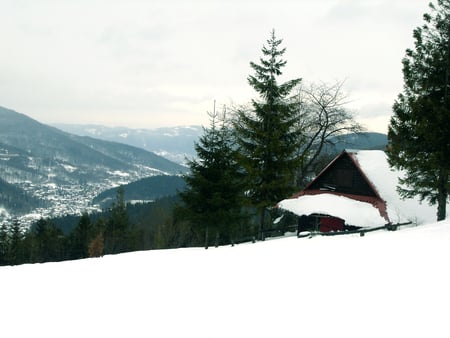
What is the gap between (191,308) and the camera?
7.52 meters

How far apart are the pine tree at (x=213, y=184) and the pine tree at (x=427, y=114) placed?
34.0 ft

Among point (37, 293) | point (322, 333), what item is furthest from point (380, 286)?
Answer: point (37, 293)

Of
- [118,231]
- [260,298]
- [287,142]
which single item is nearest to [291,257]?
[260,298]

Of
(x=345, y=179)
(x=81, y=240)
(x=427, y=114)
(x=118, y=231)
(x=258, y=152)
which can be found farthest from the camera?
(x=118, y=231)

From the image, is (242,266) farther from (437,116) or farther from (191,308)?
(437,116)

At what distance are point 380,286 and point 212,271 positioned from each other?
18.4 ft

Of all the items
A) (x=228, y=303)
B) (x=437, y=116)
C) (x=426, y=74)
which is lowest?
(x=228, y=303)

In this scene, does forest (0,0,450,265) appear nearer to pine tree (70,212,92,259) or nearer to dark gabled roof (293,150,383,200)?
dark gabled roof (293,150,383,200)

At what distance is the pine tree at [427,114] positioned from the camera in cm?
1574

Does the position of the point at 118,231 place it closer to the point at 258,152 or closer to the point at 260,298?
the point at 258,152

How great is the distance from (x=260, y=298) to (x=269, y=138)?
14481mm

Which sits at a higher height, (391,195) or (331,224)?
(391,195)

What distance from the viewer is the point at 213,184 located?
22.6 meters

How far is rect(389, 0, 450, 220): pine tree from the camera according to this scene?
15742 millimetres
